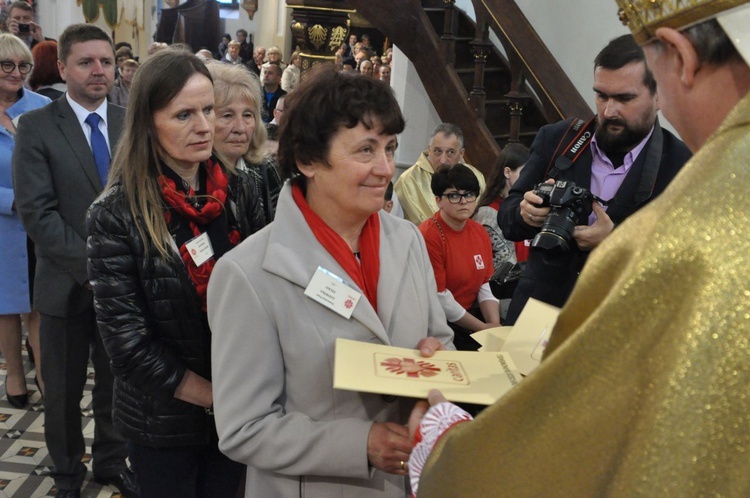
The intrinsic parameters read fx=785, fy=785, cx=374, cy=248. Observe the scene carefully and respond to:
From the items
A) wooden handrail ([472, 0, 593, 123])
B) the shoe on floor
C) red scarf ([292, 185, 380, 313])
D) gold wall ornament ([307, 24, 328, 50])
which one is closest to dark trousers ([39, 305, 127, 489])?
the shoe on floor

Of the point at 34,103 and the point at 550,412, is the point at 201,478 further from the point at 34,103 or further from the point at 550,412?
the point at 34,103

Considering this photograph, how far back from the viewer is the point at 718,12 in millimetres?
961

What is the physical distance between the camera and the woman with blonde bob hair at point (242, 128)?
312 centimetres

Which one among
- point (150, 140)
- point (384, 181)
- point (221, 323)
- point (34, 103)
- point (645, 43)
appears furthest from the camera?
point (34, 103)

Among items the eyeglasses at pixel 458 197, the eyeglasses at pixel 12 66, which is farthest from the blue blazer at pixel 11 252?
the eyeglasses at pixel 458 197

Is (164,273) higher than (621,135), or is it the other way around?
(621,135)

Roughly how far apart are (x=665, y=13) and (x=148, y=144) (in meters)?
1.73

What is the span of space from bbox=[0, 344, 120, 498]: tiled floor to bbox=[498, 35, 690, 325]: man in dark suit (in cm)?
227

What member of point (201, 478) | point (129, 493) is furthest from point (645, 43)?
point (129, 493)

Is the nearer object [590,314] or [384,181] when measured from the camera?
[590,314]

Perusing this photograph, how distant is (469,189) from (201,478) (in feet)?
6.73

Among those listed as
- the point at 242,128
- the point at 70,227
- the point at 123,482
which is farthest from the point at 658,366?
the point at 123,482

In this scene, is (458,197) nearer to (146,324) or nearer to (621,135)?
(621,135)

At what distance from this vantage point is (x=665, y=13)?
1024 mm
